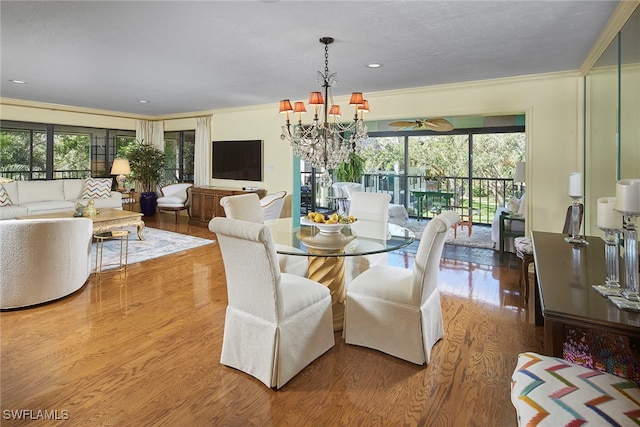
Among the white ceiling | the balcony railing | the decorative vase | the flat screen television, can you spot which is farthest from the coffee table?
the balcony railing

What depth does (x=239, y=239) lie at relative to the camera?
6.76 ft

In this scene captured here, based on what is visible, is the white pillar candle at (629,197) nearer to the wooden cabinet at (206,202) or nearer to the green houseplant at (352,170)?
the wooden cabinet at (206,202)

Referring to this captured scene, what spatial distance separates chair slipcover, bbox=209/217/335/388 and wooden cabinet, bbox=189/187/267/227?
15.4 ft

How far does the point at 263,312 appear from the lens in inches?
85.4

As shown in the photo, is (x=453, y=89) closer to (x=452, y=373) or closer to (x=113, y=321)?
(x=452, y=373)

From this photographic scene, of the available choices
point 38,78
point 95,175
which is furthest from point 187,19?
point 95,175

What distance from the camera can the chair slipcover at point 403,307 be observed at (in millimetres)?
2355

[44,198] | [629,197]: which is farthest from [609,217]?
[44,198]

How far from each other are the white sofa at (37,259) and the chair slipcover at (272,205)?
282 cm

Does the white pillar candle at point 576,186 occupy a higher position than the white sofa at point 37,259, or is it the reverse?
the white pillar candle at point 576,186

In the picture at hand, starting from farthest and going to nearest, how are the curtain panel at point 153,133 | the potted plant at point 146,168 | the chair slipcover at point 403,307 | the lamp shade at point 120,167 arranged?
the curtain panel at point 153,133
the potted plant at point 146,168
the lamp shade at point 120,167
the chair slipcover at point 403,307

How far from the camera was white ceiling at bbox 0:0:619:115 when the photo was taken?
A: 2.60m

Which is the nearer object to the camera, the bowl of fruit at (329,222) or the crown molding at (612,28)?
the crown molding at (612,28)

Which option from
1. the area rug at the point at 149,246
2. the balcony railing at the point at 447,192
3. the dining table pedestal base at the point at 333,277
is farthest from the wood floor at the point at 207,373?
the balcony railing at the point at 447,192
